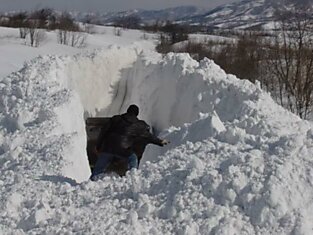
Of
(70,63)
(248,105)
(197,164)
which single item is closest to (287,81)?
(70,63)

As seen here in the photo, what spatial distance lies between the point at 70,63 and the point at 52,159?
592cm

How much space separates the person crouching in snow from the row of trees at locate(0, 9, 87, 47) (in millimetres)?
44672

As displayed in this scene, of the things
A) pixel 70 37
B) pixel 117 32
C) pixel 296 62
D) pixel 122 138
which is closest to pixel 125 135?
pixel 122 138

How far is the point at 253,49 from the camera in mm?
31125

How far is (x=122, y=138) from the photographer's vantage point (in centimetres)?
820

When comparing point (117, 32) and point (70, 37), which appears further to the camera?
point (117, 32)

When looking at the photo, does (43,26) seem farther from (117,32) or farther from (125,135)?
(125,135)

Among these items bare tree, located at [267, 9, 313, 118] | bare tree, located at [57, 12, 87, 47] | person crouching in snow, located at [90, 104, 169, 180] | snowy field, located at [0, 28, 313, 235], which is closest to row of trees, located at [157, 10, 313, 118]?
bare tree, located at [267, 9, 313, 118]

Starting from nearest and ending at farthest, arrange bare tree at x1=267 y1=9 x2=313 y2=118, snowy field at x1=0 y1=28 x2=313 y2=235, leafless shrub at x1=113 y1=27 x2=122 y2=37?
snowy field at x1=0 y1=28 x2=313 y2=235 → bare tree at x1=267 y1=9 x2=313 y2=118 → leafless shrub at x1=113 y1=27 x2=122 y2=37

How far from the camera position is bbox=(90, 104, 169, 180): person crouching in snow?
323 inches

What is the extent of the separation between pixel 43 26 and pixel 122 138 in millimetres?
57780

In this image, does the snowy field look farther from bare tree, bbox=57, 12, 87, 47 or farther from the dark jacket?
bare tree, bbox=57, 12, 87, 47

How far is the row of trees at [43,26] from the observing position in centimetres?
5431

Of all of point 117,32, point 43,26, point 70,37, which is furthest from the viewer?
point 117,32
